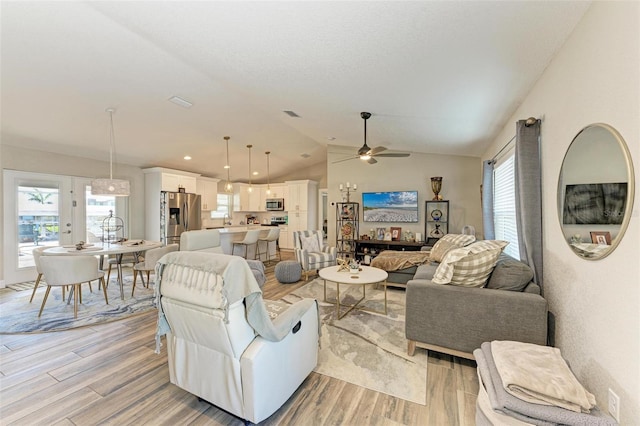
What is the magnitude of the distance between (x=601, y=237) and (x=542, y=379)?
844mm

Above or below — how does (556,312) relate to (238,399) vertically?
above

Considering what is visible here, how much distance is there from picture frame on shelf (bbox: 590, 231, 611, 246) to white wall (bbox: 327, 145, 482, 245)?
4.69 metres

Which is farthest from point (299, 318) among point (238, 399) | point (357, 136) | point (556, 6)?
point (357, 136)

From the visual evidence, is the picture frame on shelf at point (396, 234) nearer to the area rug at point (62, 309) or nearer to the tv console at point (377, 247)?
the tv console at point (377, 247)

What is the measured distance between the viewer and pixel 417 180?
20.7ft

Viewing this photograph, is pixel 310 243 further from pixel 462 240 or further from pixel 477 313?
pixel 477 313

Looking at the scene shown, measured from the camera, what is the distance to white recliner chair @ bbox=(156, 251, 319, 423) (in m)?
1.54

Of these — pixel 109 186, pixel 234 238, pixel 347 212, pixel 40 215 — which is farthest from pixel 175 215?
pixel 347 212

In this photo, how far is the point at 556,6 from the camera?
4.99 feet

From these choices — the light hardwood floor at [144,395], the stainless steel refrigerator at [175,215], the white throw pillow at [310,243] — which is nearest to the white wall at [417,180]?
the white throw pillow at [310,243]

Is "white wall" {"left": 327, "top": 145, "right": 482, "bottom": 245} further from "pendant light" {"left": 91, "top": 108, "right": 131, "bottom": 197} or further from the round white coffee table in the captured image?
"pendant light" {"left": 91, "top": 108, "right": 131, "bottom": 197}

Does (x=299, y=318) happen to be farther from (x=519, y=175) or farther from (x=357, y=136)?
(x=357, y=136)

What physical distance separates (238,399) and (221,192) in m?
7.62

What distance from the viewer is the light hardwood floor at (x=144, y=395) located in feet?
5.78
